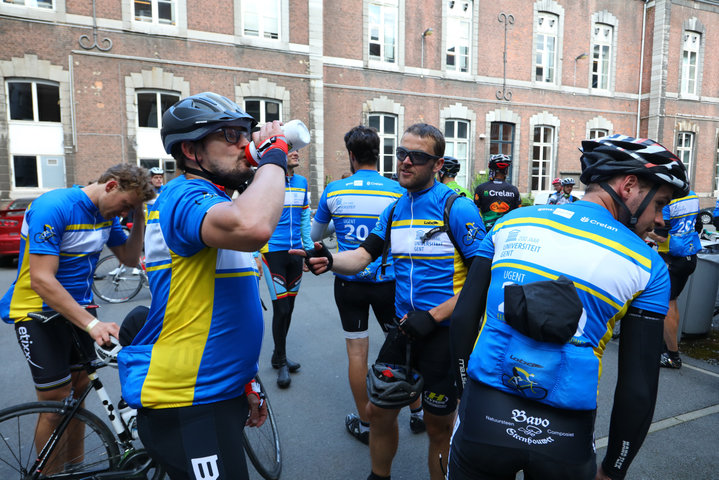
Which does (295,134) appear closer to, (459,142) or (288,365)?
(288,365)

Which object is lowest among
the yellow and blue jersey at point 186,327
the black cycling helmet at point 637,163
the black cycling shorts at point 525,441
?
the black cycling shorts at point 525,441

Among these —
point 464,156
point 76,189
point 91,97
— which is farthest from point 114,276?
point 464,156

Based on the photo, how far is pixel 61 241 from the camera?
105 inches

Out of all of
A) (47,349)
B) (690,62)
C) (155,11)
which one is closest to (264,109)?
(155,11)

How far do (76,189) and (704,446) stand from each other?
188 inches

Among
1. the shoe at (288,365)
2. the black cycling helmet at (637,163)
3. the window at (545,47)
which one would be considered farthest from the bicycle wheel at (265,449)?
the window at (545,47)

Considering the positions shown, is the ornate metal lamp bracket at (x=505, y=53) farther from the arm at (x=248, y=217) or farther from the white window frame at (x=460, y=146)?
the arm at (x=248, y=217)

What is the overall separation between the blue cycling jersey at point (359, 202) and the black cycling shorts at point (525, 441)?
2.04 metres

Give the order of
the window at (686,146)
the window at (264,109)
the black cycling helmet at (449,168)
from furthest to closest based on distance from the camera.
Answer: the window at (686,146) → the window at (264,109) → the black cycling helmet at (449,168)

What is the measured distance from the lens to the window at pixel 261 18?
1498 cm

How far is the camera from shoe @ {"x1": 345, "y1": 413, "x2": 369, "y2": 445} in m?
3.40

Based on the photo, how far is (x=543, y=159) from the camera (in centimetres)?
2098

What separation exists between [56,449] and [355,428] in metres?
1.97

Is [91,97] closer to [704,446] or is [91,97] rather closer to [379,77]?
[379,77]
